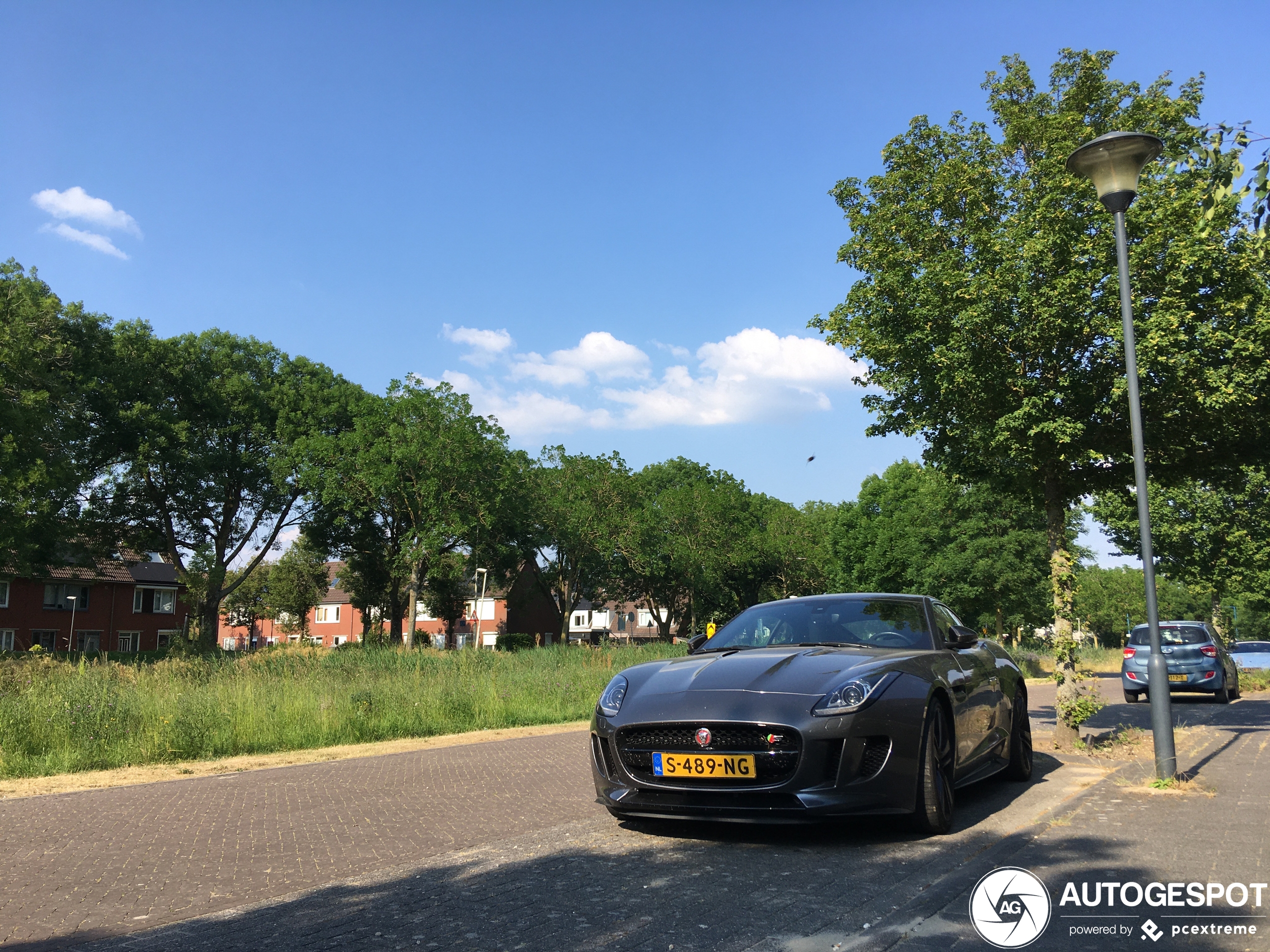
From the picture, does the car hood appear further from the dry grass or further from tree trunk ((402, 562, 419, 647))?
tree trunk ((402, 562, 419, 647))

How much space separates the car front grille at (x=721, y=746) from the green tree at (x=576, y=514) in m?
44.7

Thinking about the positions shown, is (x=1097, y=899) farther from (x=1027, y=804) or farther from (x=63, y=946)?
(x=63, y=946)

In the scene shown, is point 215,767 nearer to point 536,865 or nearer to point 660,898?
point 536,865

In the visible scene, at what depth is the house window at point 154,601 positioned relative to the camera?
56.8 m

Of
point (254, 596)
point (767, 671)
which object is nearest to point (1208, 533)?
point (767, 671)

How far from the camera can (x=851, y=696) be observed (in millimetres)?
4934

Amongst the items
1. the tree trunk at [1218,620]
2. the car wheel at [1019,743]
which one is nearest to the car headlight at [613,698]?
the car wheel at [1019,743]

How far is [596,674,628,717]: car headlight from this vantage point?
5.49m

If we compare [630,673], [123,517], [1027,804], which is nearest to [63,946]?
[630,673]

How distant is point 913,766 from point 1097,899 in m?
1.17

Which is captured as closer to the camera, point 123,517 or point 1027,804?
point 1027,804

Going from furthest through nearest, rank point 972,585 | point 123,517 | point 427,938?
point 972,585 → point 123,517 → point 427,938

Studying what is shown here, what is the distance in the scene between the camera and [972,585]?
43.2 meters

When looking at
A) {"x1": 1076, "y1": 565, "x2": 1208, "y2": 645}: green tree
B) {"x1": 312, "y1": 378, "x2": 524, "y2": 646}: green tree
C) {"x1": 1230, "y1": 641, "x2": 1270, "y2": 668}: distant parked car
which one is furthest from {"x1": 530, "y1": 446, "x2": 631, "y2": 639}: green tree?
{"x1": 1076, "y1": 565, "x2": 1208, "y2": 645}: green tree
